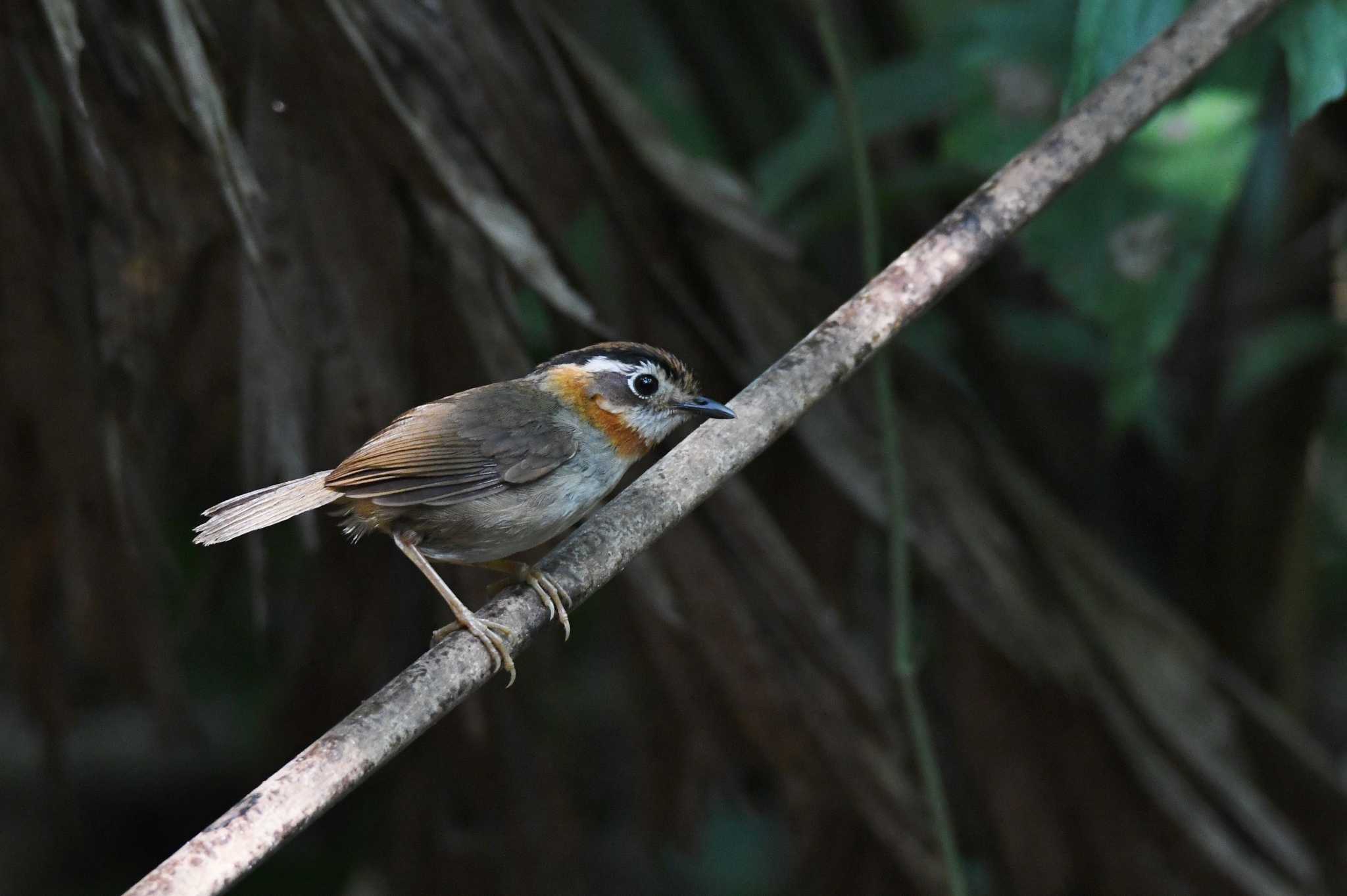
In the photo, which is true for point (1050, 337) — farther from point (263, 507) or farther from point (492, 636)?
point (263, 507)

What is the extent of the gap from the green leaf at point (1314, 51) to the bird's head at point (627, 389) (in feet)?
4.33

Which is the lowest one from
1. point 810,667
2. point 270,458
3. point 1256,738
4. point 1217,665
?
point 1256,738

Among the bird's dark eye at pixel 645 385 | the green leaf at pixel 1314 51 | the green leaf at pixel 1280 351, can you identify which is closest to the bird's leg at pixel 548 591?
the bird's dark eye at pixel 645 385

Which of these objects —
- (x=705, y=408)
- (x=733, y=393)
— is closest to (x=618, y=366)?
(x=705, y=408)

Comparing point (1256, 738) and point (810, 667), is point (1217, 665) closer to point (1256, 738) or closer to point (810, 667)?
point (1256, 738)

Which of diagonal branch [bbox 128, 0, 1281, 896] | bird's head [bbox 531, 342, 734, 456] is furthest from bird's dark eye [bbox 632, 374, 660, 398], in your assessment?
diagonal branch [bbox 128, 0, 1281, 896]

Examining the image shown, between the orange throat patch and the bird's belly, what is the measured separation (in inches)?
5.7

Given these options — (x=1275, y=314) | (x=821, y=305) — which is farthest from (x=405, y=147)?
(x=1275, y=314)

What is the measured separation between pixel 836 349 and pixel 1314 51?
3.82 feet

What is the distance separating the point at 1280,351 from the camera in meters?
4.29

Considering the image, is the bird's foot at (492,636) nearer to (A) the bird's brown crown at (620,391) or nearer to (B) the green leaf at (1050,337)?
(A) the bird's brown crown at (620,391)

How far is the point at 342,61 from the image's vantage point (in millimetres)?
2672

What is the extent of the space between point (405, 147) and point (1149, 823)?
2.58 meters

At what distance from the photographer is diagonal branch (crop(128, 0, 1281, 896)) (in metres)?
2.04
